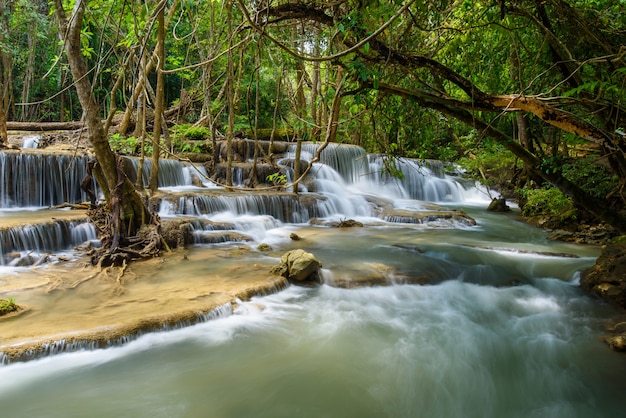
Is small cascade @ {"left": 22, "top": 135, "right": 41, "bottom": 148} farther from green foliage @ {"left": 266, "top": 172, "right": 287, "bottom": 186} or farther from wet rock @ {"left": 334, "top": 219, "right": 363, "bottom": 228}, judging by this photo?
wet rock @ {"left": 334, "top": 219, "right": 363, "bottom": 228}

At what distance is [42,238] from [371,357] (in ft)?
21.2

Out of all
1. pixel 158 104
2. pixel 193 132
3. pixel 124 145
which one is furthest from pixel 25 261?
pixel 193 132

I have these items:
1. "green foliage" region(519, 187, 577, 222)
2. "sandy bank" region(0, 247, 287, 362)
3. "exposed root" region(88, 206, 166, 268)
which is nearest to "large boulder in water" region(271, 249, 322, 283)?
"sandy bank" region(0, 247, 287, 362)

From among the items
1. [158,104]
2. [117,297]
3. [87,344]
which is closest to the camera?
[87,344]

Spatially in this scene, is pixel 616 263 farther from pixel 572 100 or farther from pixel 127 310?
pixel 127 310

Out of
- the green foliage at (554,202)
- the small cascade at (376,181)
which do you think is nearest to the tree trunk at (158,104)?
the small cascade at (376,181)

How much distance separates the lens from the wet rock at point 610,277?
605 cm

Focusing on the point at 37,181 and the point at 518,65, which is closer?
the point at 518,65

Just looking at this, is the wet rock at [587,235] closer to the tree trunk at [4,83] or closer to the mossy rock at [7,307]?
the mossy rock at [7,307]

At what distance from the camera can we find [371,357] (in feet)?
15.4

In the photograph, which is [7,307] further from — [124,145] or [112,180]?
[124,145]

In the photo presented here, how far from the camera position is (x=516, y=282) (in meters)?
6.97

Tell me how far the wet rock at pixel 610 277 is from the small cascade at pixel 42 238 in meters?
8.97

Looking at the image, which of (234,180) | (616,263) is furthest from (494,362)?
(234,180)
